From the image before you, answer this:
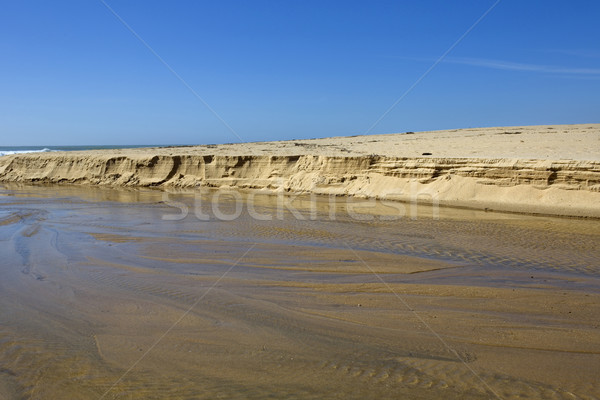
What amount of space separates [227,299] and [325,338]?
1.56 meters

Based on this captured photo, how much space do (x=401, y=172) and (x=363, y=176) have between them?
1.56m

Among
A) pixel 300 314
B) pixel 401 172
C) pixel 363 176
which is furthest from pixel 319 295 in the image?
pixel 363 176

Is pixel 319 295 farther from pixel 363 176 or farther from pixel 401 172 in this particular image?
pixel 363 176

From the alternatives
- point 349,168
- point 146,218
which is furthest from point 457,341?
point 349,168

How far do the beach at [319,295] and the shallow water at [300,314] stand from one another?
2cm

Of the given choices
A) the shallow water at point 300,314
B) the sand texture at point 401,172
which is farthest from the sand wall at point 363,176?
the shallow water at point 300,314

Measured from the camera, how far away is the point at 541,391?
3.34 meters

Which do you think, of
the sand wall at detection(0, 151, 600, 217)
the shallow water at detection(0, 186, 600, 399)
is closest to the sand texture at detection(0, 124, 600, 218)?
the sand wall at detection(0, 151, 600, 217)

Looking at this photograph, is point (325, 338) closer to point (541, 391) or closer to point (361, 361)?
point (361, 361)

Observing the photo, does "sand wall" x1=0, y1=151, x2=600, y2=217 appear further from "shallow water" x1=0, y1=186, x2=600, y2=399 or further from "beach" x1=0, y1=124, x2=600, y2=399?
"shallow water" x1=0, y1=186, x2=600, y2=399

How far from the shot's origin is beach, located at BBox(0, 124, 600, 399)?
3.53m

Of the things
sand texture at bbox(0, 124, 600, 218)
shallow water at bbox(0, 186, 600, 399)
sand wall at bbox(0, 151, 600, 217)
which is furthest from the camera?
sand texture at bbox(0, 124, 600, 218)

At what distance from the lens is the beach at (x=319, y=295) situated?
3.53 m

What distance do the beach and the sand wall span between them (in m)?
0.09
